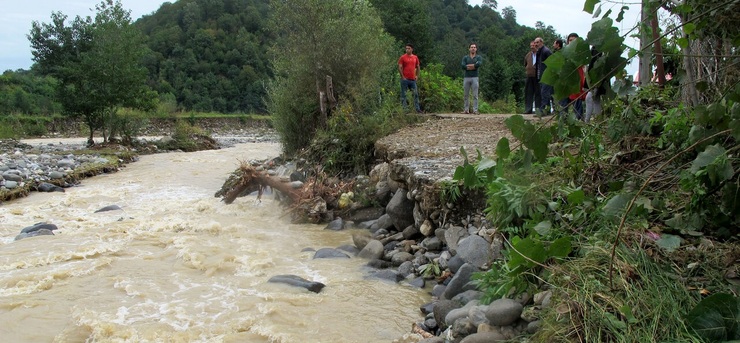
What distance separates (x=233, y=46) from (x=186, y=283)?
64.2 meters

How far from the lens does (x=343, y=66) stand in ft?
45.2

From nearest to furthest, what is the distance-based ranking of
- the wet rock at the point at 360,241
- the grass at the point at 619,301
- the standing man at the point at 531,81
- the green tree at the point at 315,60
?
1. the grass at the point at 619,301
2. the wet rock at the point at 360,241
3. the standing man at the point at 531,81
4. the green tree at the point at 315,60

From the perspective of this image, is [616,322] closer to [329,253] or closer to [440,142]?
[329,253]

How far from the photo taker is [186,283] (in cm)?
572

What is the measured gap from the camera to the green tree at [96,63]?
72.7 ft

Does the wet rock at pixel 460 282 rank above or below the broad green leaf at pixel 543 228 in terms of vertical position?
below

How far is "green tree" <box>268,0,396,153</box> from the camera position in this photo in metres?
13.7

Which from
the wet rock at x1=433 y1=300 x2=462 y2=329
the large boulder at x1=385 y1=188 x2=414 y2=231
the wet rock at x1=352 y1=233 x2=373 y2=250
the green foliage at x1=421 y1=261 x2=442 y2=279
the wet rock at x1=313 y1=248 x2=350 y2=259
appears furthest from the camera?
the large boulder at x1=385 y1=188 x2=414 y2=231

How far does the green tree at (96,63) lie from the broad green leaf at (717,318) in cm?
2386

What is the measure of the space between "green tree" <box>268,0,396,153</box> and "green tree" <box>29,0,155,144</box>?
11.7 meters

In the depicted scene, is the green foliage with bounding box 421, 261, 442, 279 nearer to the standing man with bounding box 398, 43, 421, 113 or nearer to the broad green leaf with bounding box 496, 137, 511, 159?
the broad green leaf with bounding box 496, 137, 511, 159

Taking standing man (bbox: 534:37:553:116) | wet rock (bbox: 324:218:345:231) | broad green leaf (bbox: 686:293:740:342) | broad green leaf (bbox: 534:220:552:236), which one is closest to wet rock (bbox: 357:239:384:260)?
wet rock (bbox: 324:218:345:231)

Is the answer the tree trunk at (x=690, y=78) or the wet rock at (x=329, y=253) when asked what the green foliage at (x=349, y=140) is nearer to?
the wet rock at (x=329, y=253)

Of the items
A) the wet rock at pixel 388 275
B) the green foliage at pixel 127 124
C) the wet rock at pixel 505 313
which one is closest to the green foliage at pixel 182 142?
the green foliage at pixel 127 124
